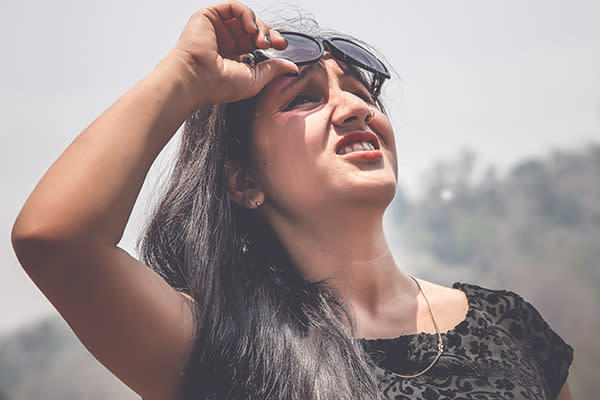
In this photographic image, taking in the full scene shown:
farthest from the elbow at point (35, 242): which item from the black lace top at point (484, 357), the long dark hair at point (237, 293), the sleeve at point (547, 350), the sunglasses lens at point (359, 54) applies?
the sleeve at point (547, 350)

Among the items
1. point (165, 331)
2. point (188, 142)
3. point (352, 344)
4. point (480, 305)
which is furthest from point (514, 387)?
point (188, 142)

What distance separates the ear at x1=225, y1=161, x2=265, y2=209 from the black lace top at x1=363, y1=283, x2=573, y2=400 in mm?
422

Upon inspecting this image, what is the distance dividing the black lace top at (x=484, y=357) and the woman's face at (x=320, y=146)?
33 centimetres

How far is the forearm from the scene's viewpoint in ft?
3.02

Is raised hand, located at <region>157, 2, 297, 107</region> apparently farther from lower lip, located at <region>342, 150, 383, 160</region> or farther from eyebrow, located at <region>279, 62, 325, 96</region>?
lower lip, located at <region>342, 150, 383, 160</region>

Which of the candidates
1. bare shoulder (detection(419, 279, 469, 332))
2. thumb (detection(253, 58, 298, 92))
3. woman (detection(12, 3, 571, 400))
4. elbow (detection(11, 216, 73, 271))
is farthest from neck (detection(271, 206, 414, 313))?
elbow (detection(11, 216, 73, 271))

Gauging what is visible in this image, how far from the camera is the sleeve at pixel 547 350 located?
4.75ft

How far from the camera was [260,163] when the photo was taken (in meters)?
1.43

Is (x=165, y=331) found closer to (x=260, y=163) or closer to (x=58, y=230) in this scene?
(x=58, y=230)

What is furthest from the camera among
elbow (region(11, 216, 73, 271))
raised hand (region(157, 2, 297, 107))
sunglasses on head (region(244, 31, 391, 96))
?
sunglasses on head (region(244, 31, 391, 96))

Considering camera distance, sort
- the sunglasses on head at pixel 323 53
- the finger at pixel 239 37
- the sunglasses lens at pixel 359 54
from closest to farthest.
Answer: the finger at pixel 239 37 < the sunglasses on head at pixel 323 53 < the sunglasses lens at pixel 359 54

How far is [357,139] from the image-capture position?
53.6 inches

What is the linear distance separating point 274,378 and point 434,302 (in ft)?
1.63

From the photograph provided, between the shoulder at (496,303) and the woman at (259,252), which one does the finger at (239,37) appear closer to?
the woman at (259,252)
